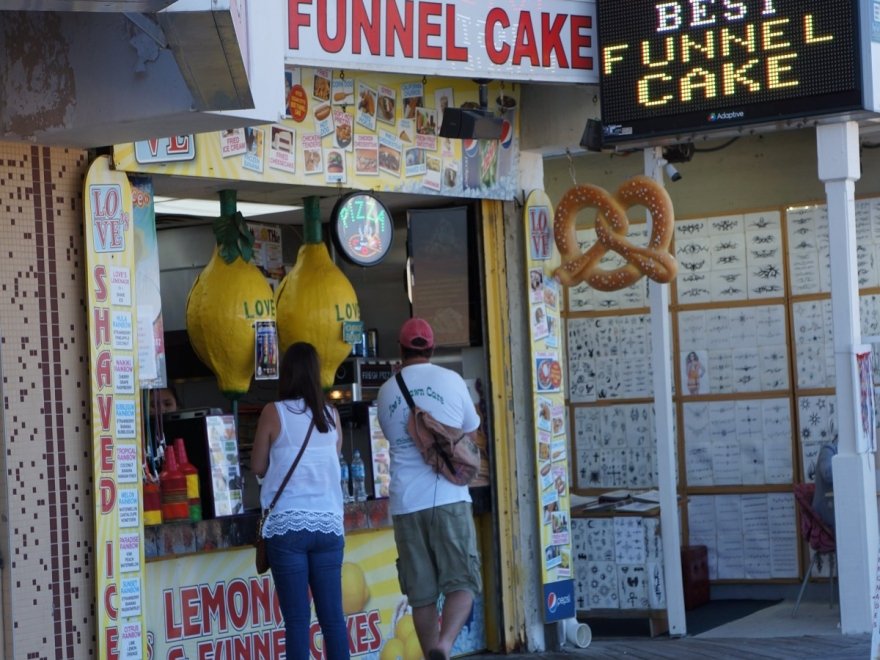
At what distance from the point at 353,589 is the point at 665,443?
2.32 meters

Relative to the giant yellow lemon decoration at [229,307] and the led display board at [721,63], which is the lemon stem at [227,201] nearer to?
the giant yellow lemon decoration at [229,307]

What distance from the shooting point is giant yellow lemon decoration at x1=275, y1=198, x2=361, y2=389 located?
8.48 m

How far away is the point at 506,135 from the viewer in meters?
9.19

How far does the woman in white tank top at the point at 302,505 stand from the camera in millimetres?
6652

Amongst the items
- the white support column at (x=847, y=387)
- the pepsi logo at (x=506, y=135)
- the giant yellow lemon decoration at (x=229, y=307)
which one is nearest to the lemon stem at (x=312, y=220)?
the giant yellow lemon decoration at (x=229, y=307)

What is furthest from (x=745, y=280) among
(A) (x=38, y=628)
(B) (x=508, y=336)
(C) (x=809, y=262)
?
(A) (x=38, y=628)

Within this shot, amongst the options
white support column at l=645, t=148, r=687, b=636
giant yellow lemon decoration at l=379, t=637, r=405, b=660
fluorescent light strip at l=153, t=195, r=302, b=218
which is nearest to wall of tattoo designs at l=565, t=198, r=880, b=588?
white support column at l=645, t=148, r=687, b=636

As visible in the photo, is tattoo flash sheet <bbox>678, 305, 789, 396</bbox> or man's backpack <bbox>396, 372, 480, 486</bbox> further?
tattoo flash sheet <bbox>678, 305, 789, 396</bbox>

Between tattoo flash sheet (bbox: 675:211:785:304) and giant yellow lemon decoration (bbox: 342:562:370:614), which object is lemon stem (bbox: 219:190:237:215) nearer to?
giant yellow lemon decoration (bbox: 342:562:370:614)

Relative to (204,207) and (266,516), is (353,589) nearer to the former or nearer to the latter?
(266,516)

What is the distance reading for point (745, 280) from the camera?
11352 millimetres

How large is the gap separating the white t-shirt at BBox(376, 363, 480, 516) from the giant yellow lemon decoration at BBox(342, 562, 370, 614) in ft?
4.56

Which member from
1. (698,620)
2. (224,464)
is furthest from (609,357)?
(224,464)

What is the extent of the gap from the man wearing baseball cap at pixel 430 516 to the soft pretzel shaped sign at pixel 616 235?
213cm
